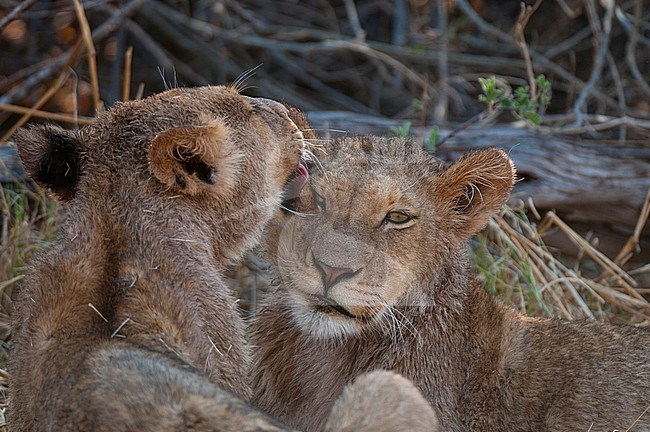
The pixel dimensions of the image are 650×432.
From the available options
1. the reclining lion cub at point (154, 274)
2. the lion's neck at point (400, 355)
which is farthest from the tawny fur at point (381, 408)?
the lion's neck at point (400, 355)

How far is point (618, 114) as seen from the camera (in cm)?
728

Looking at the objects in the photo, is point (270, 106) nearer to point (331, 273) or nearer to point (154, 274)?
point (331, 273)

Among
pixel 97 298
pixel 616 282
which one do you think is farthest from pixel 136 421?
pixel 616 282

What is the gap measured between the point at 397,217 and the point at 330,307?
0.40 meters

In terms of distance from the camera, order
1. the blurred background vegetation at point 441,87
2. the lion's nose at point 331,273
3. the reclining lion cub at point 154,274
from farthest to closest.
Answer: the blurred background vegetation at point 441,87, the lion's nose at point 331,273, the reclining lion cub at point 154,274

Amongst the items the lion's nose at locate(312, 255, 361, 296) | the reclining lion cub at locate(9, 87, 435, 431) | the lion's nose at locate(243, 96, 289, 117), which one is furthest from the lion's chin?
the lion's nose at locate(243, 96, 289, 117)

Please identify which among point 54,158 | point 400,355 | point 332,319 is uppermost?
point 54,158

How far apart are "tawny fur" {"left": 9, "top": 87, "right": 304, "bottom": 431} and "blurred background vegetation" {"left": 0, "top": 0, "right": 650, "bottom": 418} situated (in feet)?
5.27

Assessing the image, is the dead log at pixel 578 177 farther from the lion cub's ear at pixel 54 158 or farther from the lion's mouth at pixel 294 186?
the lion cub's ear at pixel 54 158

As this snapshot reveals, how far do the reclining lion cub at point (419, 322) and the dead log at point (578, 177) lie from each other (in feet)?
5.71

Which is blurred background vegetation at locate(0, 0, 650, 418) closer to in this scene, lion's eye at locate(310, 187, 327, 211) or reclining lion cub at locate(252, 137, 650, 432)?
reclining lion cub at locate(252, 137, 650, 432)

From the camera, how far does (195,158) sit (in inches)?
126

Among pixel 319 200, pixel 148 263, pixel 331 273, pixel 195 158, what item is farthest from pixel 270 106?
pixel 148 263

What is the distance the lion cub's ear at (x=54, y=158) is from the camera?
333cm
